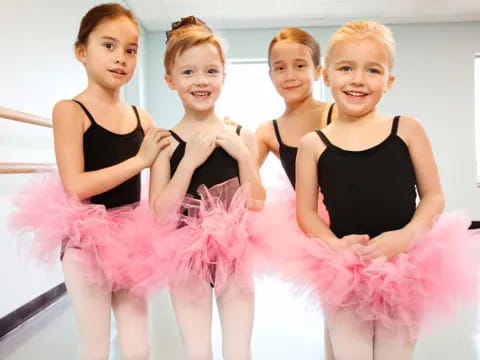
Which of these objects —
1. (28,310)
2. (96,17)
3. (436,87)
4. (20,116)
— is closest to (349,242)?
(96,17)

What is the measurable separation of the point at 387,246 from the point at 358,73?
1.30ft

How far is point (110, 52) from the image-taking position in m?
1.20

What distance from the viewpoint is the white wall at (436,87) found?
5.18 m

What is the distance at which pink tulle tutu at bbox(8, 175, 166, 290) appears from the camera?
3.61 feet

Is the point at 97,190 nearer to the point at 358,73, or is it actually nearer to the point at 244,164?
the point at 244,164

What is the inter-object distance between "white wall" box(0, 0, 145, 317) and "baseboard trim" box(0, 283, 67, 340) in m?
0.03

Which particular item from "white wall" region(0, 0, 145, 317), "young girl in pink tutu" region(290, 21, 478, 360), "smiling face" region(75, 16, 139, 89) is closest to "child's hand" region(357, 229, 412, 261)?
"young girl in pink tutu" region(290, 21, 478, 360)

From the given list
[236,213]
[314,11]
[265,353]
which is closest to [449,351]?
[265,353]

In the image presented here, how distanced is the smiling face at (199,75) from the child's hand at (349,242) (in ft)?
1.50

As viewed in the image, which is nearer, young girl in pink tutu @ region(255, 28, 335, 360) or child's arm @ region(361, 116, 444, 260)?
child's arm @ region(361, 116, 444, 260)

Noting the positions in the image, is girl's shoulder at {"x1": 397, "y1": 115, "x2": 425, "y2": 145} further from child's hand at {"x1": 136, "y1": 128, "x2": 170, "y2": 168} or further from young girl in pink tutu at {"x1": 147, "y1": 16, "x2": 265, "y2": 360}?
child's hand at {"x1": 136, "y1": 128, "x2": 170, "y2": 168}

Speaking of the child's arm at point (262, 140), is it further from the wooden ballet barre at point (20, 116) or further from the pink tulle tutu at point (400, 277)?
the wooden ballet barre at point (20, 116)

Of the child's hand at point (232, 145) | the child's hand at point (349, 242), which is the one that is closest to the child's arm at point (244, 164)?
the child's hand at point (232, 145)

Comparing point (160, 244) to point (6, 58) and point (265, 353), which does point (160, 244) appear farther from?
point (6, 58)
